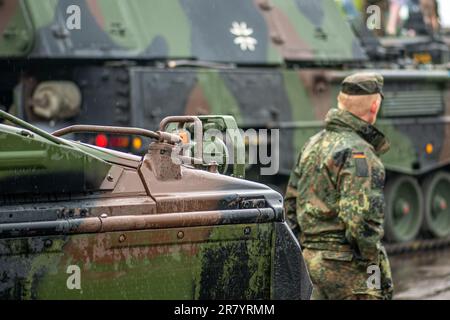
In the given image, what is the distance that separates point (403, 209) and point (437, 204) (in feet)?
2.42

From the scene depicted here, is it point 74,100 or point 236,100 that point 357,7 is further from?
point 74,100

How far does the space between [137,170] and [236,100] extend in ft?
22.8

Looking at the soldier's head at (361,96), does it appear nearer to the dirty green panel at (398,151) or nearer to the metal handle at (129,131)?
the metal handle at (129,131)

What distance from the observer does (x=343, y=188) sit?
540cm

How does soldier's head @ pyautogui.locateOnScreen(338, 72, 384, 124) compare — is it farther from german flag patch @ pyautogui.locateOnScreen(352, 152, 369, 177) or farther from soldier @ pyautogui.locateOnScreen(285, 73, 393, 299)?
german flag patch @ pyautogui.locateOnScreen(352, 152, 369, 177)

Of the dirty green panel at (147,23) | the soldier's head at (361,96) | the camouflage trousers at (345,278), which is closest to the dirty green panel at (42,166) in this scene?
the camouflage trousers at (345,278)

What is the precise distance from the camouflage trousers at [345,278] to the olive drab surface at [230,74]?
4477 millimetres

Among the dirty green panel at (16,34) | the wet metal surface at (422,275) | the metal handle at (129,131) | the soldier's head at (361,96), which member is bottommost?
the wet metal surface at (422,275)

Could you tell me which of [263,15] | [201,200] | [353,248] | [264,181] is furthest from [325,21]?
[201,200]

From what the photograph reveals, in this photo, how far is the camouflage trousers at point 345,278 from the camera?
545cm

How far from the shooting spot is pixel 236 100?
1080 cm

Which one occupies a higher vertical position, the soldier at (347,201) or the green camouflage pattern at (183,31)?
the green camouflage pattern at (183,31)

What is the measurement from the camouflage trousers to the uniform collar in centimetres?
52

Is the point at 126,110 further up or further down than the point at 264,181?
further up
